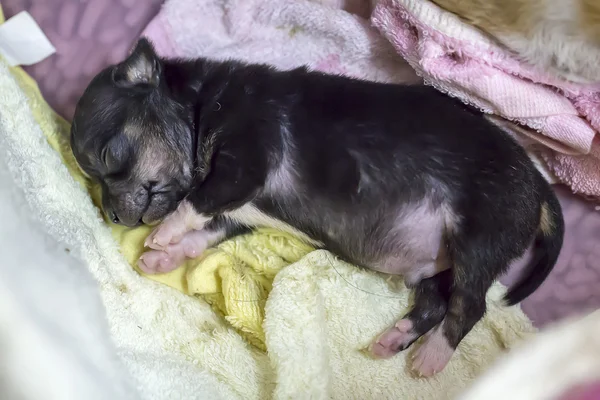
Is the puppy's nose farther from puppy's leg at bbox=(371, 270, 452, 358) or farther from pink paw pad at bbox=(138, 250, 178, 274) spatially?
puppy's leg at bbox=(371, 270, 452, 358)

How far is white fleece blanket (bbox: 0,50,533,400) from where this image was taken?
166cm

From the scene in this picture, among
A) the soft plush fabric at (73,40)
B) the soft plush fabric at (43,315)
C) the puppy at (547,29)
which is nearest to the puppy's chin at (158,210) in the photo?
the soft plush fabric at (43,315)

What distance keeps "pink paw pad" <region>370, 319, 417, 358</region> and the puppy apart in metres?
0.92

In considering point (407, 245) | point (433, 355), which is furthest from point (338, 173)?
point (433, 355)

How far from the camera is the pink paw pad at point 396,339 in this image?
2.04 m

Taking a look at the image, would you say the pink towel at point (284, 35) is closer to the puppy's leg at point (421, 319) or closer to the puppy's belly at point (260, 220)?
the puppy's belly at point (260, 220)

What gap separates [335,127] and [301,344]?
68 cm

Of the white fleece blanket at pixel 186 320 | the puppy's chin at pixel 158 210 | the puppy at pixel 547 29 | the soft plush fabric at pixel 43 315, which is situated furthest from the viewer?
the puppy's chin at pixel 158 210

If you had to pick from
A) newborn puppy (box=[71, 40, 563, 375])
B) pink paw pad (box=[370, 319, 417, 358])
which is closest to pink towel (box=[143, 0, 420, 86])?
newborn puppy (box=[71, 40, 563, 375])

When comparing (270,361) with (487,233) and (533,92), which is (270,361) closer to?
(487,233)

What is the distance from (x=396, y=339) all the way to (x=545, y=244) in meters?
0.59

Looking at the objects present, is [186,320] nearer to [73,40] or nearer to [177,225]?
[177,225]

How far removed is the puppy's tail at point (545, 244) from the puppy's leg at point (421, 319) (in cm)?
27

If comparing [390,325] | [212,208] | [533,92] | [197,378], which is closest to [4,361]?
[197,378]
